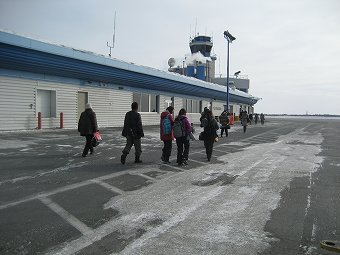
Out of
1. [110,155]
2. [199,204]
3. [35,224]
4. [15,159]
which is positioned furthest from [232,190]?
[15,159]

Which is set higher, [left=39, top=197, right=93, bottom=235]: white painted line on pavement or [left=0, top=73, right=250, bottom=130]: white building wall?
[left=0, top=73, right=250, bottom=130]: white building wall

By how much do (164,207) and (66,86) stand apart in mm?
18700

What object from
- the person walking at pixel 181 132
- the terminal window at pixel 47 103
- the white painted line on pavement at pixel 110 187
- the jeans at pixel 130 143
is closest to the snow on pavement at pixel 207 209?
the white painted line on pavement at pixel 110 187

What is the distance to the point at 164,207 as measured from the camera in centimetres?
558

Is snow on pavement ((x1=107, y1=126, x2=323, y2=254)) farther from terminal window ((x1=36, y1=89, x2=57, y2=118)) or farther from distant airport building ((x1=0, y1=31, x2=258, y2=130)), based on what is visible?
terminal window ((x1=36, y1=89, x2=57, y2=118))

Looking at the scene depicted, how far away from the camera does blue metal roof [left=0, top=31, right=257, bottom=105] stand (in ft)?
58.0

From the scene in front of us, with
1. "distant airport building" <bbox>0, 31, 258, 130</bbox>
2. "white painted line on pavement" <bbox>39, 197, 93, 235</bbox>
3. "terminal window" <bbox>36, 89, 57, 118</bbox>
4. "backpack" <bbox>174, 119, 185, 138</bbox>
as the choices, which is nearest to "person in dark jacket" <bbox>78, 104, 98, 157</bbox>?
"backpack" <bbox>174, 119, 185, 138</bbox>

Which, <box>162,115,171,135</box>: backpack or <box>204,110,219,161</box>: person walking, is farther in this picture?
<box>204,110,219,161</box>: person walking

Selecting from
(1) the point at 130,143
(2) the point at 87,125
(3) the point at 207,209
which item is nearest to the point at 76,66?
(2) the point at 87,125

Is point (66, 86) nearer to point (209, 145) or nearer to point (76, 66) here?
point (76, 66)

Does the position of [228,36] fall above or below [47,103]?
above

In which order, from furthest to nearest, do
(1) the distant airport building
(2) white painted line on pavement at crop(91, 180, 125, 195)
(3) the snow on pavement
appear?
(1) the distant airport building, (2) white painted line on pavement at crop(91, 180, 125, 195), (3) the snow on pavement

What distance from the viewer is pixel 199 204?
5770 millimetres

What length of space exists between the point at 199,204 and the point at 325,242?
2222 millimetres
